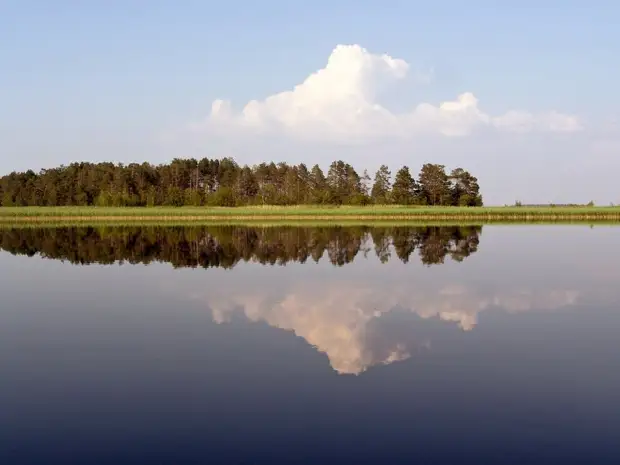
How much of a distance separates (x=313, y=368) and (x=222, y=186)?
124672 mm

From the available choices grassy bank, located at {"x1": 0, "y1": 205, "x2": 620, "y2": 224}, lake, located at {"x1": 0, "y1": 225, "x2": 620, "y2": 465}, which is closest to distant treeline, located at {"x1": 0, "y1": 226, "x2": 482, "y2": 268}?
lake, located at {"x1": 0, "y1": 225, "x2": 620, "y2": 465}

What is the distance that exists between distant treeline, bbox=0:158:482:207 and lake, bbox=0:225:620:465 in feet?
312

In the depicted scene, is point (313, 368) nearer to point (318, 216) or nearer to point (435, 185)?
point (318, 216)

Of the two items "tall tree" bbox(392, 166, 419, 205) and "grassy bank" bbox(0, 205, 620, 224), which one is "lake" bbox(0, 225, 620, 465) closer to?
"grassy bank" bbox(0, 205, 620, 224)

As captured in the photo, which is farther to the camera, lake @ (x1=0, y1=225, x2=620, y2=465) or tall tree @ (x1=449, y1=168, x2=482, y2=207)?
tall tree @ (x1=449, y1=168, x2=482, y2=207)

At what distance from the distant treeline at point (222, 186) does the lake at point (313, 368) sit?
95.1 metres

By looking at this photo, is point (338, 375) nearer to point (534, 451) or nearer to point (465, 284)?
point (534, 451)

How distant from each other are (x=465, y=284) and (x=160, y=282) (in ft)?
42.8

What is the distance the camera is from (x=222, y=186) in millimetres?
134750

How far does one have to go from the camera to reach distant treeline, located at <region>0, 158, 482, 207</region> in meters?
122

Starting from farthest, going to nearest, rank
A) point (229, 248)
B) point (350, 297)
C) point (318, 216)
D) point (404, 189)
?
point (404, 189) → point (318, 216) → point (229, 248) → point (350, 297)

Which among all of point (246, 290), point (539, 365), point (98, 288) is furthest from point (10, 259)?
point (539, 365)

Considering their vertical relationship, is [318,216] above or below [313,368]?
above

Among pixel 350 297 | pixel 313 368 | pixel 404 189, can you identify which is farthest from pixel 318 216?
pixel 313 368
